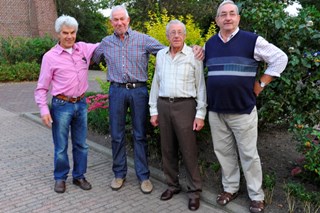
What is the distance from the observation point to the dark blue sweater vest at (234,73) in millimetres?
3129

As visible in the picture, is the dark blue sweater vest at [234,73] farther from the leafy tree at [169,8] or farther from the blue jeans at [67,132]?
the leafy tree at [169,8]

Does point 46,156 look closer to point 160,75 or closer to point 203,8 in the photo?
point 160,75

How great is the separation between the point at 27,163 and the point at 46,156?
36 centimetres

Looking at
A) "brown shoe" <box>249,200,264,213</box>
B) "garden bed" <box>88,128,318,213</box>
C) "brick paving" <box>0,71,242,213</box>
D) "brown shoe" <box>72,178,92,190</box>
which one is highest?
"brown shoe" <box>249,200,264,213</box>

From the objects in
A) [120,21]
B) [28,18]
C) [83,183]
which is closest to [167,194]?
[83,183]

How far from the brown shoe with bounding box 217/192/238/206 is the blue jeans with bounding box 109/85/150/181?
0.96 metres

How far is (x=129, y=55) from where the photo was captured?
3.76 metres

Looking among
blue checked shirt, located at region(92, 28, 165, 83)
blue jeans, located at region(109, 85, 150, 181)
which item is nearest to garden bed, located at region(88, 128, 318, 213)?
blue jeans, located at region(109, 85, 150, 181)

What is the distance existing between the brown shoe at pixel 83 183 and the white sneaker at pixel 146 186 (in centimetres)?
67

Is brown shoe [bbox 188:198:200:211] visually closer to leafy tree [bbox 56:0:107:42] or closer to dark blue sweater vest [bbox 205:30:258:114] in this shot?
dark blue sweater vest [bbox 205:30:258:114]

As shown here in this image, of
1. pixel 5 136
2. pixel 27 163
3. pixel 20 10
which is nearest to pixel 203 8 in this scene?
pixel 5 136

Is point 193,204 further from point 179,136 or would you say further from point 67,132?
point 67,132

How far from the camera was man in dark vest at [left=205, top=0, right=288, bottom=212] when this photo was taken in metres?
3.12

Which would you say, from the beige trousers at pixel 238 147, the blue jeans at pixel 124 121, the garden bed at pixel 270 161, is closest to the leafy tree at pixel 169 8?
the garden bed at pixel 270 161
